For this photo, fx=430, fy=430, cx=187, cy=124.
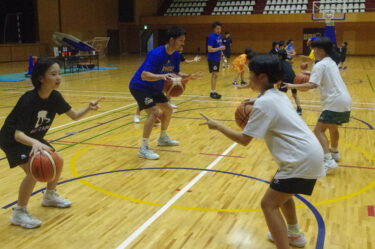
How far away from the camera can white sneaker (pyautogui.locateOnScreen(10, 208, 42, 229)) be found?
3764 millimetres

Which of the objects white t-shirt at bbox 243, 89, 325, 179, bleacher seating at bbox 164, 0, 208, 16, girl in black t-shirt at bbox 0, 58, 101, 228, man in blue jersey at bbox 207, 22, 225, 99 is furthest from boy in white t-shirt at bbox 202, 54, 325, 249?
bleacher seating at bbox 164, 0, 208, 16

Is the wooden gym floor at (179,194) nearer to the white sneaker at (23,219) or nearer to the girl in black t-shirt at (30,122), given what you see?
the white sneaker at (23,219)

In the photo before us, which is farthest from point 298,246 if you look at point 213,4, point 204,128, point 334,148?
point 213,4

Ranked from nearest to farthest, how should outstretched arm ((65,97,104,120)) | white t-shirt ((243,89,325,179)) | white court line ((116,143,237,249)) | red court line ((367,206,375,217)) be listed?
white t-shirt ((243,89,325,179))
white court line ((116,143,237,249))
outstretched arm ((65,97,104,120))
red court line ((367,206,375,217))

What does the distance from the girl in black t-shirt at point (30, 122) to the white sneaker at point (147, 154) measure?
2052mm

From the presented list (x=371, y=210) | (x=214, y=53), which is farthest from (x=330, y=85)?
(x=214, y=53)

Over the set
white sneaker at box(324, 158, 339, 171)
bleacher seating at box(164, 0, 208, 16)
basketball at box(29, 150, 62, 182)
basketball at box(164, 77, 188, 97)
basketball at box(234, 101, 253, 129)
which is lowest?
white sneaker at box(324, 158, 339, 171)

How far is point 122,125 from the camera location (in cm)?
797

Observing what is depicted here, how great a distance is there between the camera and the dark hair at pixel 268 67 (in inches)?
113

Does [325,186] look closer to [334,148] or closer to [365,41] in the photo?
[334,148]

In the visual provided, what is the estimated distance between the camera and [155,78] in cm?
552

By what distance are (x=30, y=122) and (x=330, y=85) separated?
3.34 metres

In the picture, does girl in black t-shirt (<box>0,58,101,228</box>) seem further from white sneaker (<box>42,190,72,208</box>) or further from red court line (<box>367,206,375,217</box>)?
red court line (<box>367,206,375,217</box>)

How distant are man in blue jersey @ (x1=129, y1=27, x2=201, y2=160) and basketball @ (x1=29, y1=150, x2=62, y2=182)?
7.48ft
